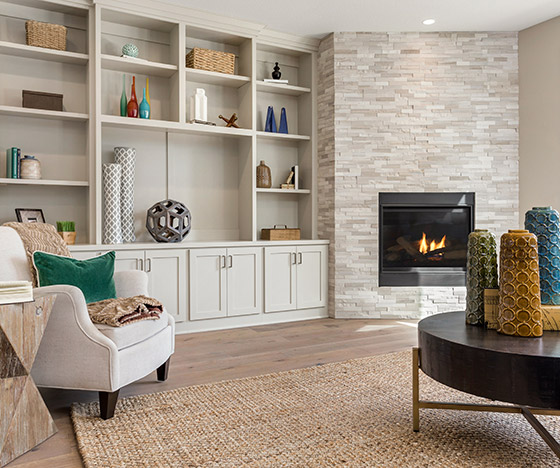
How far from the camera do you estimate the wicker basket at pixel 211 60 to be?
429 centimetres

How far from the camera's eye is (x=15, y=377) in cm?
191

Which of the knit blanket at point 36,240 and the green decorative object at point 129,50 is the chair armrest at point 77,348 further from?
the green decorative object at point 129,50

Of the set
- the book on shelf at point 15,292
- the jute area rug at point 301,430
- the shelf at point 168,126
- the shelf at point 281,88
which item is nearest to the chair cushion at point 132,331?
the jute area rug at point 301,430

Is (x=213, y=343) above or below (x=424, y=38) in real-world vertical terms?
below

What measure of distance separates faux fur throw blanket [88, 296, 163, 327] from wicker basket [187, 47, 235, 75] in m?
2.50

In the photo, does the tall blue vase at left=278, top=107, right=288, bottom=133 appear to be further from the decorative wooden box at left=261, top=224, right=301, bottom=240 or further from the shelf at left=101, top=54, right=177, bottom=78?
the shelf at left=101, top=54, right=177, bottom=78

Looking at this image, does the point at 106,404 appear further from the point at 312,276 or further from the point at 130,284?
the point at 312,276

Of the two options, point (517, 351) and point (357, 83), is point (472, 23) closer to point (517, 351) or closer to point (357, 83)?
point (357, 83)

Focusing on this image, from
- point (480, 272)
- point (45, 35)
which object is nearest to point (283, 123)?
point (45, 35)

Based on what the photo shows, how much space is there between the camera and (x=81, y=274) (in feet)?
8.60

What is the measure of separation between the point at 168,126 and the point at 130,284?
1.72 m

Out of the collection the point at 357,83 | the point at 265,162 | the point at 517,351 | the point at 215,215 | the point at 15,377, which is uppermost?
the point at 357,83

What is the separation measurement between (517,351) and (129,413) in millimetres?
1739

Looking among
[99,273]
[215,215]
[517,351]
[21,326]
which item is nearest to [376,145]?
[215,215]
